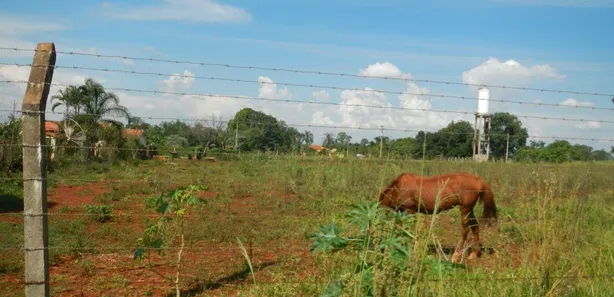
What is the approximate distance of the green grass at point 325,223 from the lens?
157 inches

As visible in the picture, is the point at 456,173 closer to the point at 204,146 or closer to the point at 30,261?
the point at 204,146

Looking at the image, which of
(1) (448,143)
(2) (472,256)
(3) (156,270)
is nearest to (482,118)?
(1) (448,143)

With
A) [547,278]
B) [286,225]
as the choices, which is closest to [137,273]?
[286,225]

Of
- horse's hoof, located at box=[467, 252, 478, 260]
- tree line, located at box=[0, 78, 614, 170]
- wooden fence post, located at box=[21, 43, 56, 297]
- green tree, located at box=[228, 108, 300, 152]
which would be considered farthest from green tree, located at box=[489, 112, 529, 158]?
wooden fence post, located at box=[21, 43, 56, 297]

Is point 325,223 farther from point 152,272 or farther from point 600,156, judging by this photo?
point 600,156

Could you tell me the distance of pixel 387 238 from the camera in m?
3.28

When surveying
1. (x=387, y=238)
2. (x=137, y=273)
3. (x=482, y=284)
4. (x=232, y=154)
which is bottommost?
(x=137, y=273)

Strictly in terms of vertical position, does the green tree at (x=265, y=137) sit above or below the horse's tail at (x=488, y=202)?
above

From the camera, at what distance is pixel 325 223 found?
24.4 feet

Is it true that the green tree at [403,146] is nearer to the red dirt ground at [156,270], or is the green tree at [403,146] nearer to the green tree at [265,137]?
the green tree at [265,137]

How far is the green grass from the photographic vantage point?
3.99 m

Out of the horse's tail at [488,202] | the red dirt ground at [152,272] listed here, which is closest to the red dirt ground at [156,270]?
the red dirt ground at [152,272]

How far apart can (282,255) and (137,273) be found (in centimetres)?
170

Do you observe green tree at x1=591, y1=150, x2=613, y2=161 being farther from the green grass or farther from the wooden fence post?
the wooden fence post
